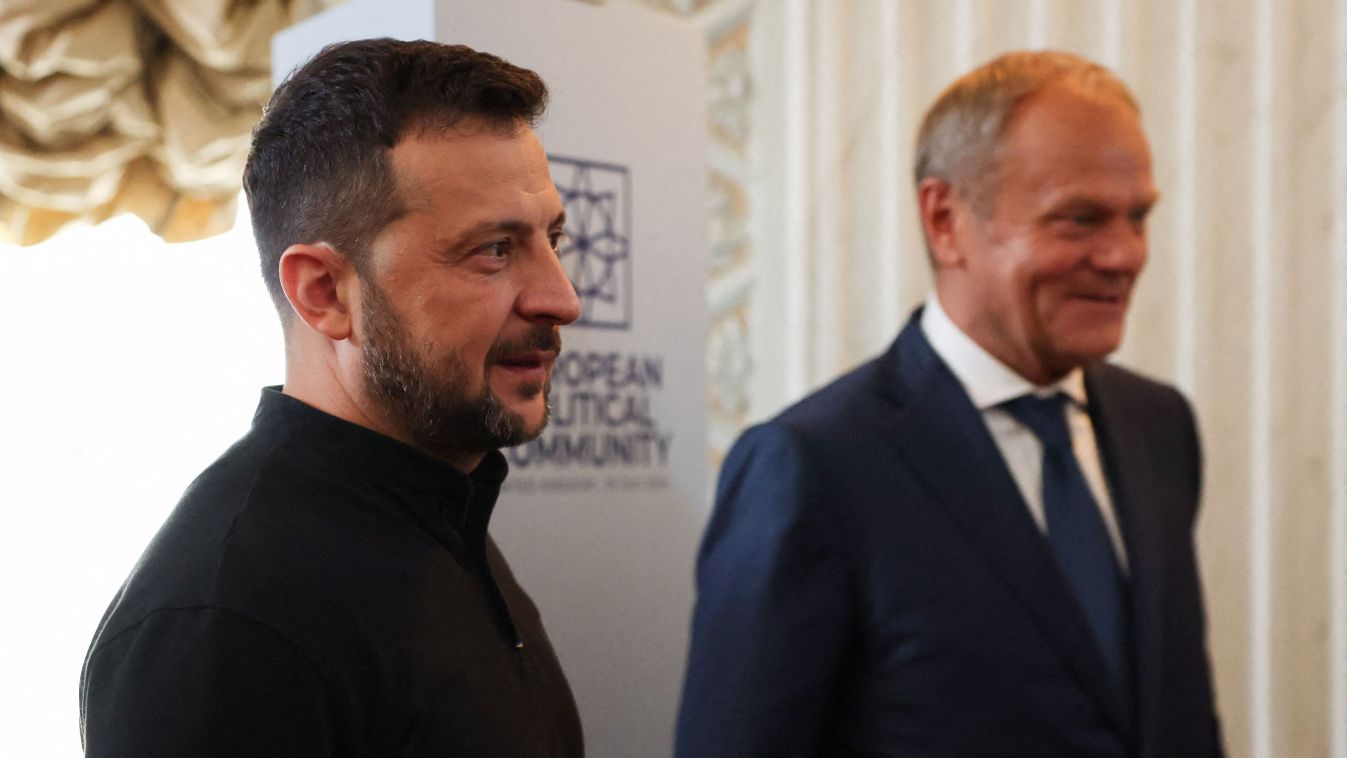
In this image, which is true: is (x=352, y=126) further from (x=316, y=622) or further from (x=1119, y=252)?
(x=1119, y=252)

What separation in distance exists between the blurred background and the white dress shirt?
79cm

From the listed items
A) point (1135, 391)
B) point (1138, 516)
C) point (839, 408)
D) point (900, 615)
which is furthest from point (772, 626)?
point (1135, 391)

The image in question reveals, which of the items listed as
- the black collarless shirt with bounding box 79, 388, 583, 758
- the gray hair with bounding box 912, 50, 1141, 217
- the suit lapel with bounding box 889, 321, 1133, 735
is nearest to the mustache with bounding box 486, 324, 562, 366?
the black collarless shirt with bounding box 79, 388, 583, 758

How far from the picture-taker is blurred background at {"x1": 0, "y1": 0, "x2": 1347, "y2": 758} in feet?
8.34

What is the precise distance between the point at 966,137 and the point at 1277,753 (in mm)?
2716

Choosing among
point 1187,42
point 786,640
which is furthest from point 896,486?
point 1187,42


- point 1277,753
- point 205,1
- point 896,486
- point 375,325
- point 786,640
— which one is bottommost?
point 1277,753

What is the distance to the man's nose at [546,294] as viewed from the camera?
1.30 metres

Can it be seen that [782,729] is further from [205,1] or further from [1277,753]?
[1277,753]

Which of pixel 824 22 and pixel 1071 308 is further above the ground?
pixel 824 22

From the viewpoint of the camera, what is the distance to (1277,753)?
3955 millimetres

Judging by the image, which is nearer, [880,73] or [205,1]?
[205,1]

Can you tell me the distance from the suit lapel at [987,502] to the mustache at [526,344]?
73 centimetres

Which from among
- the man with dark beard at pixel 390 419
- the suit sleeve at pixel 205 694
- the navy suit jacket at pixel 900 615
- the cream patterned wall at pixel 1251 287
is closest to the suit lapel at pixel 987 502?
the navy suit jacket at pixel 900 615
